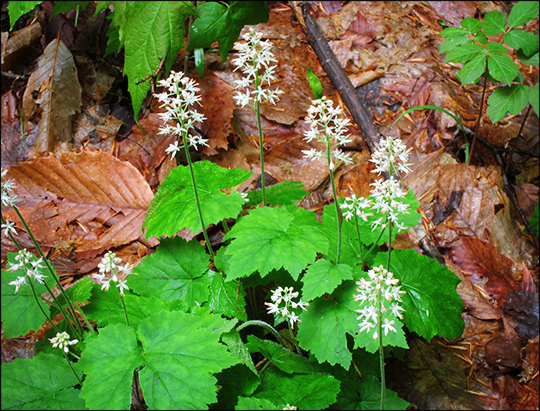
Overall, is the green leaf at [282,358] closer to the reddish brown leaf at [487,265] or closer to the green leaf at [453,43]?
the reddish brown leaf at [487,265]

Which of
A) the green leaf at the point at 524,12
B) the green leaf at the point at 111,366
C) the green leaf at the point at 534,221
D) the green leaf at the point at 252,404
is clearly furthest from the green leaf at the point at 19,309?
→ the green leaf at the point at 534,221

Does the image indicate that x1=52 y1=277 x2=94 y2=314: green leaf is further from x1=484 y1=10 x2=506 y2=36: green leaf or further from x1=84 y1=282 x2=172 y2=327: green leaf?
x1=484 y1=10 x2=506 y2=36: green leaf

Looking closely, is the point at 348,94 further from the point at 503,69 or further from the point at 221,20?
the point at 221,20

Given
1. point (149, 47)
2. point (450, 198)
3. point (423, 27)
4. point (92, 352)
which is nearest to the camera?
point (92, 352)

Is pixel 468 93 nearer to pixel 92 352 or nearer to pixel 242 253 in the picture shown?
pixel 242 253

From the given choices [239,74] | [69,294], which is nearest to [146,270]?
[69,294]
